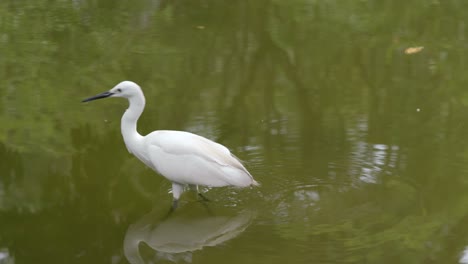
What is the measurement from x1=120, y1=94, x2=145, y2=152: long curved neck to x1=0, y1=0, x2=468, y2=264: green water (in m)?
0.41

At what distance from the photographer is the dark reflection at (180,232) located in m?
4.45

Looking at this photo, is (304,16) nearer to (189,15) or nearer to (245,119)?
(189,15)

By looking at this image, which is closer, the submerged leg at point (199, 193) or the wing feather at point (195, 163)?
the wing feather at point (195, 163)

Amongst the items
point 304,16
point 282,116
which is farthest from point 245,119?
point 304,16

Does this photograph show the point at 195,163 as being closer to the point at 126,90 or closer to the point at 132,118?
the point at 132,118

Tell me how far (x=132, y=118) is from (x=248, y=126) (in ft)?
4.73

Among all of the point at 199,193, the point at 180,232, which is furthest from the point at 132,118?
the point at 180,232

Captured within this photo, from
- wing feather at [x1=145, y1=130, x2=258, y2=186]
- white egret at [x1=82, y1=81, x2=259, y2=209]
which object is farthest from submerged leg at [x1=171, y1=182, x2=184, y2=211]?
wing feather at [x1=145, y1=130, x2=258, y2=186]

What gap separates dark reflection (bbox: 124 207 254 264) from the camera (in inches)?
175

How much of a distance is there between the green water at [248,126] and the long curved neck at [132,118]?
407 mm

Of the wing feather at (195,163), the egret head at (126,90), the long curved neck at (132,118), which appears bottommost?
the wing feather at (195,163)

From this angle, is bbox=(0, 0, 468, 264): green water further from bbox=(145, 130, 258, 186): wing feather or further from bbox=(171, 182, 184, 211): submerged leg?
bbox=(145, 130, 258, 186): wing feather

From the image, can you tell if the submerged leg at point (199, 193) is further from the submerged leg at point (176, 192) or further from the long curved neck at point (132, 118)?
the long curved neck at point (132, 118)

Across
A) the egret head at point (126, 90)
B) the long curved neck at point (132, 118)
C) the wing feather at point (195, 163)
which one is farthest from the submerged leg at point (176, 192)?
the egret head at point (126, 90)
